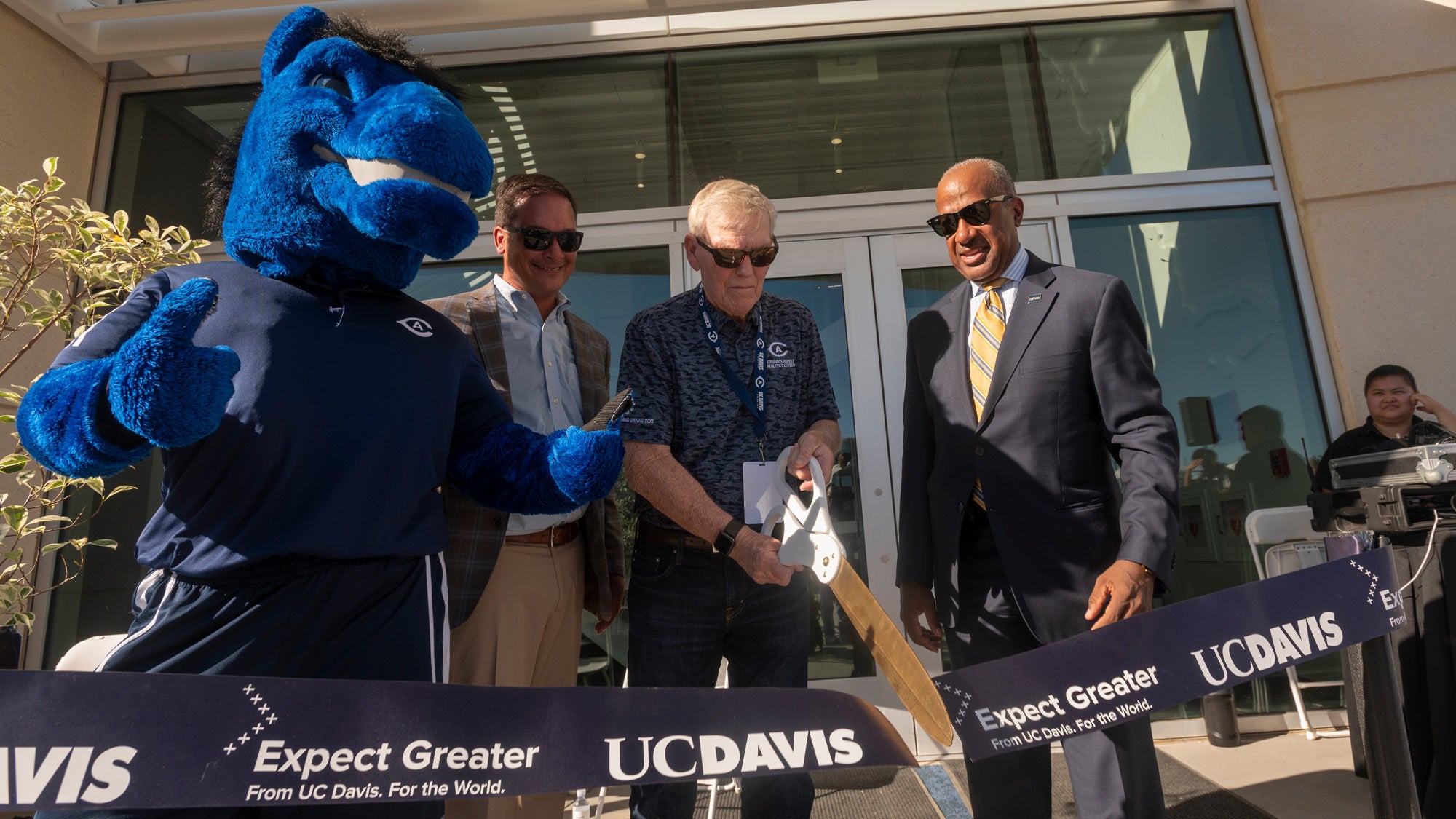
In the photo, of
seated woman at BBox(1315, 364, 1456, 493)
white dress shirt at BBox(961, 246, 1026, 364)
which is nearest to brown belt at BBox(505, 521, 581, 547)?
white dress shirt at BBox(961, 246, 1026, 364)

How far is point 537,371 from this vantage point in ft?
7.17

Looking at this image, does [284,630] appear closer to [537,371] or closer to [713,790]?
[537,371]

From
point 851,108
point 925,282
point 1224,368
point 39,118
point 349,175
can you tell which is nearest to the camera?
point 349,175

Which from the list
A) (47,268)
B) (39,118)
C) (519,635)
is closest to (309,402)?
(519,635)

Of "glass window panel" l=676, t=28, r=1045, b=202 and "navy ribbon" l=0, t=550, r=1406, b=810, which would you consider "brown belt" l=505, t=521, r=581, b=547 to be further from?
"glass window panel" l=676, t=28, r=1045, b=202

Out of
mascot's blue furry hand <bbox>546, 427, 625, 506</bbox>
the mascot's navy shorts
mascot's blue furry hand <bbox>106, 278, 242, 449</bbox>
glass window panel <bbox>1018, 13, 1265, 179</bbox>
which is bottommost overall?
the mascot's navy shorts

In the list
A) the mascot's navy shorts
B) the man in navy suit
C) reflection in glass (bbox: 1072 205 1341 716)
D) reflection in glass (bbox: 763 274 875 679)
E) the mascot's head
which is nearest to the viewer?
the mascot's navy shorts

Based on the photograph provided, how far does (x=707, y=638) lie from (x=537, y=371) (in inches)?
35.3

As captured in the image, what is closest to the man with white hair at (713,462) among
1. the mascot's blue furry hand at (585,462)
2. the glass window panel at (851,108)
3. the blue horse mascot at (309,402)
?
the mascot's blue furry hand at (585,462)

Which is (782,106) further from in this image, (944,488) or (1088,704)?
(1088,704)

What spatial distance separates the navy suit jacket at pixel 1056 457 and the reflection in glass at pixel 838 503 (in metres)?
1.95

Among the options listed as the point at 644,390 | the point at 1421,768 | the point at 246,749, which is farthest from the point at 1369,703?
the point at 246,749

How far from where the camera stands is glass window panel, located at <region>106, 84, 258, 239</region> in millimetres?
5109

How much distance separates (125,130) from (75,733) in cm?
587
